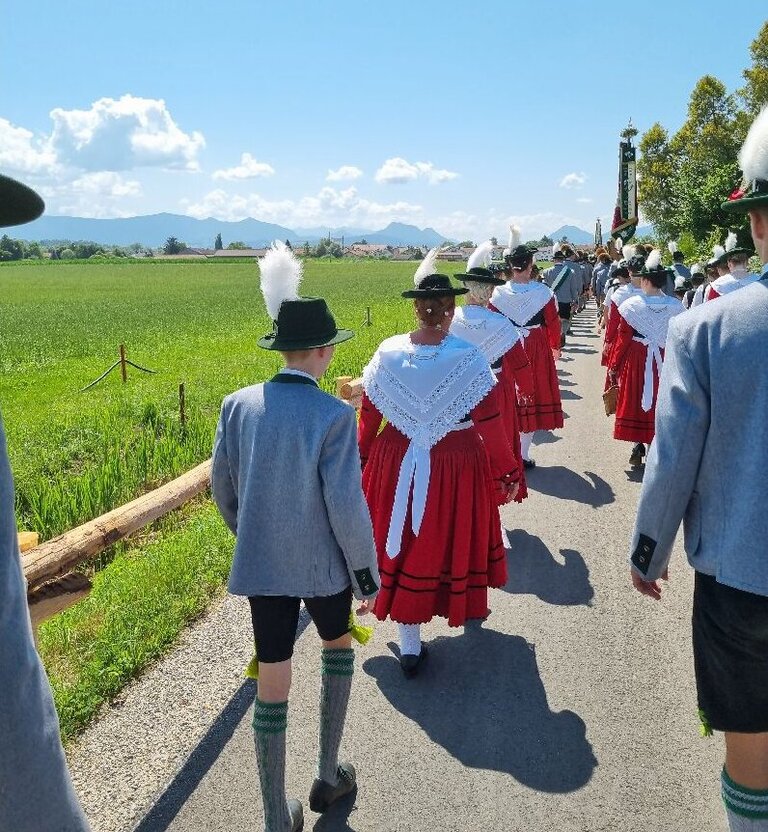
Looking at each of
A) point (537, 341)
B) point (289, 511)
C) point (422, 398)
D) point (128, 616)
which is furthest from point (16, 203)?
point (537, 341)

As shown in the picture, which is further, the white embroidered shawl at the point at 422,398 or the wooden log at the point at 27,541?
the white embroidered shawl at the point at 422,398

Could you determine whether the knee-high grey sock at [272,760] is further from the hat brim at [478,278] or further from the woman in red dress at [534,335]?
the woman in red dress at [534,335]

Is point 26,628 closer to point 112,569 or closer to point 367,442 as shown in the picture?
point 367,442

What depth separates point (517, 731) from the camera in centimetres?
328

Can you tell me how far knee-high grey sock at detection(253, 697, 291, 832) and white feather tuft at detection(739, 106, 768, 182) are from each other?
2282mm

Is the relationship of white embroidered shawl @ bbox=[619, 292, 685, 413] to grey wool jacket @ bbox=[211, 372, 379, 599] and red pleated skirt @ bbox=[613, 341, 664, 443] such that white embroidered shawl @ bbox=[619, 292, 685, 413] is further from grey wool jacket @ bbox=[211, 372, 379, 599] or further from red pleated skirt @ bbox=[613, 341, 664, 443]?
grey wool jacket @ bbox=[211, 372, 379, 599]

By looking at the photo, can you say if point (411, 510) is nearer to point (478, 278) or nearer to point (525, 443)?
point (478, 278)

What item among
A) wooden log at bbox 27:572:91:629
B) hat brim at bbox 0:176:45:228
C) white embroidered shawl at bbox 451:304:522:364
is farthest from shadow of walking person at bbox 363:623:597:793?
hat brim at bbox 0:176:45:228

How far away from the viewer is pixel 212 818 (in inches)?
108

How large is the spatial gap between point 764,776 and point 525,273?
19.5ft

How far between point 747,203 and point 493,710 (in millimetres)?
2479

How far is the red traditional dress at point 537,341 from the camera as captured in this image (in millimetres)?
7219

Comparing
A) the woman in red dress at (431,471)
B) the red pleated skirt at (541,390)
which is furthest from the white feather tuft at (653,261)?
the woman in red dress at (431,471)

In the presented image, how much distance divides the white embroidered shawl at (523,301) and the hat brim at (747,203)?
5077 millimetres
